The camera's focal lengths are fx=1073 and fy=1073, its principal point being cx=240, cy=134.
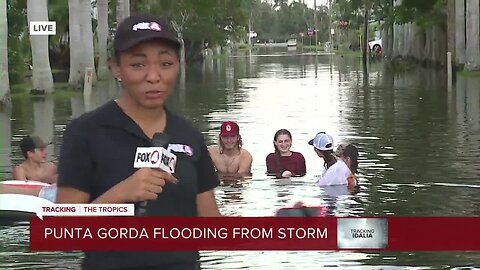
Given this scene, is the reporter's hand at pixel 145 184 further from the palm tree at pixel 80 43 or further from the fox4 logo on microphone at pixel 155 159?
the palm tree at pixel 80 43

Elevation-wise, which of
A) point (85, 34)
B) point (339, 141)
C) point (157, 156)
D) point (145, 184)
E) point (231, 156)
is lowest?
point (339, 141)

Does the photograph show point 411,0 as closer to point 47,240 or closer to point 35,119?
point 35,119

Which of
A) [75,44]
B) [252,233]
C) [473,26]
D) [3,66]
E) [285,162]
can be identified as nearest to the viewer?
[252,233]

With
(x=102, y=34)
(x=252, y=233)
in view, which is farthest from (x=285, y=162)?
(x=102, y=34)

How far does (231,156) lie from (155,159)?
11.4 metres

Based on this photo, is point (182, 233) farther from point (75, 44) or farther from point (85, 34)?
point (85, 34)

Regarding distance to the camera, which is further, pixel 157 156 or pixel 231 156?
pixel 231 156

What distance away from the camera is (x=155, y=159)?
374 centimetres

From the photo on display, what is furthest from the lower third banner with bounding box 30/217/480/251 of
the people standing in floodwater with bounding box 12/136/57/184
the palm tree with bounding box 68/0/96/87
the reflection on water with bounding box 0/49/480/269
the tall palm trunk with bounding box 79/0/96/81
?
the tall palm trunk with bounding box 79/0/96/81

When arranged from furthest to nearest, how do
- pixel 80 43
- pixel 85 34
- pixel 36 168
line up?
1. pixel 85 34
2. pixel 80 43
3. pixel 36 168

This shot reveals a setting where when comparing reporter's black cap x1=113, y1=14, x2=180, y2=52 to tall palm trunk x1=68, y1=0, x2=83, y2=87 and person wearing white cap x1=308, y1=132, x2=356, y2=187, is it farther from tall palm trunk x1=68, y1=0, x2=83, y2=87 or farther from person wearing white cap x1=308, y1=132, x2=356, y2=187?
tall palm trunk x1=68, y1=0, x2=83, y2=87

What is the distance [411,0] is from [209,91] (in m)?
22.0

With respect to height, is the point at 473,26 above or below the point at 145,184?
above

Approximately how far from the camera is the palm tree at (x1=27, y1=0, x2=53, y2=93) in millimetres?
32062
